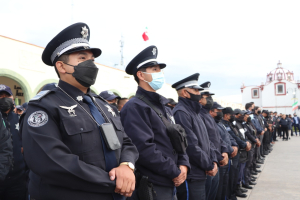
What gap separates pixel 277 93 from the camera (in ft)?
207

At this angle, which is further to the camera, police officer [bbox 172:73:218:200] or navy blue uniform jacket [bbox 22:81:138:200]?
police officer [bbox 172:73:218:200]

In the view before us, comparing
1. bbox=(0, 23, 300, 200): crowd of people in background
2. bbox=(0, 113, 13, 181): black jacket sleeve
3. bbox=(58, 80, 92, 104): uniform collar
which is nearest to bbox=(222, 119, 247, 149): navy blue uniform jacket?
bbox=(0, 23, 300, 200): crowd of people in background

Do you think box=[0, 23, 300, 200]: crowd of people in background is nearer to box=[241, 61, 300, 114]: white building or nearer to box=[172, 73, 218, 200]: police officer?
box=[172, 73, 218, 200]: police officer

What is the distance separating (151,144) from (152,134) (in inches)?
5.1

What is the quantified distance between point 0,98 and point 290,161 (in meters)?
10.6

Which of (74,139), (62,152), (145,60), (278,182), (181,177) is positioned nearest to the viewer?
(62,152)

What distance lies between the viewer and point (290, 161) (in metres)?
10.7

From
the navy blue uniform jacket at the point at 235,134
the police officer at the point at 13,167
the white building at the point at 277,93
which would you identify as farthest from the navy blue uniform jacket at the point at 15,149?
the white building at the point at 277,93

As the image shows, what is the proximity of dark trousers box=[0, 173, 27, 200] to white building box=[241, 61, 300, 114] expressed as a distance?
62489 mm

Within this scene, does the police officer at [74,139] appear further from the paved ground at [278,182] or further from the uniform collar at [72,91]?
the paved ground at [278,182]

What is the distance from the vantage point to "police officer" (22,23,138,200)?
160cm

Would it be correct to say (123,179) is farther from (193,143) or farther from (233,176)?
(233,176)

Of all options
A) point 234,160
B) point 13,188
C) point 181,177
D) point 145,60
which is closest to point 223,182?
point 234,160

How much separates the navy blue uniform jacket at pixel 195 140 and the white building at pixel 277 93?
2411 inches
